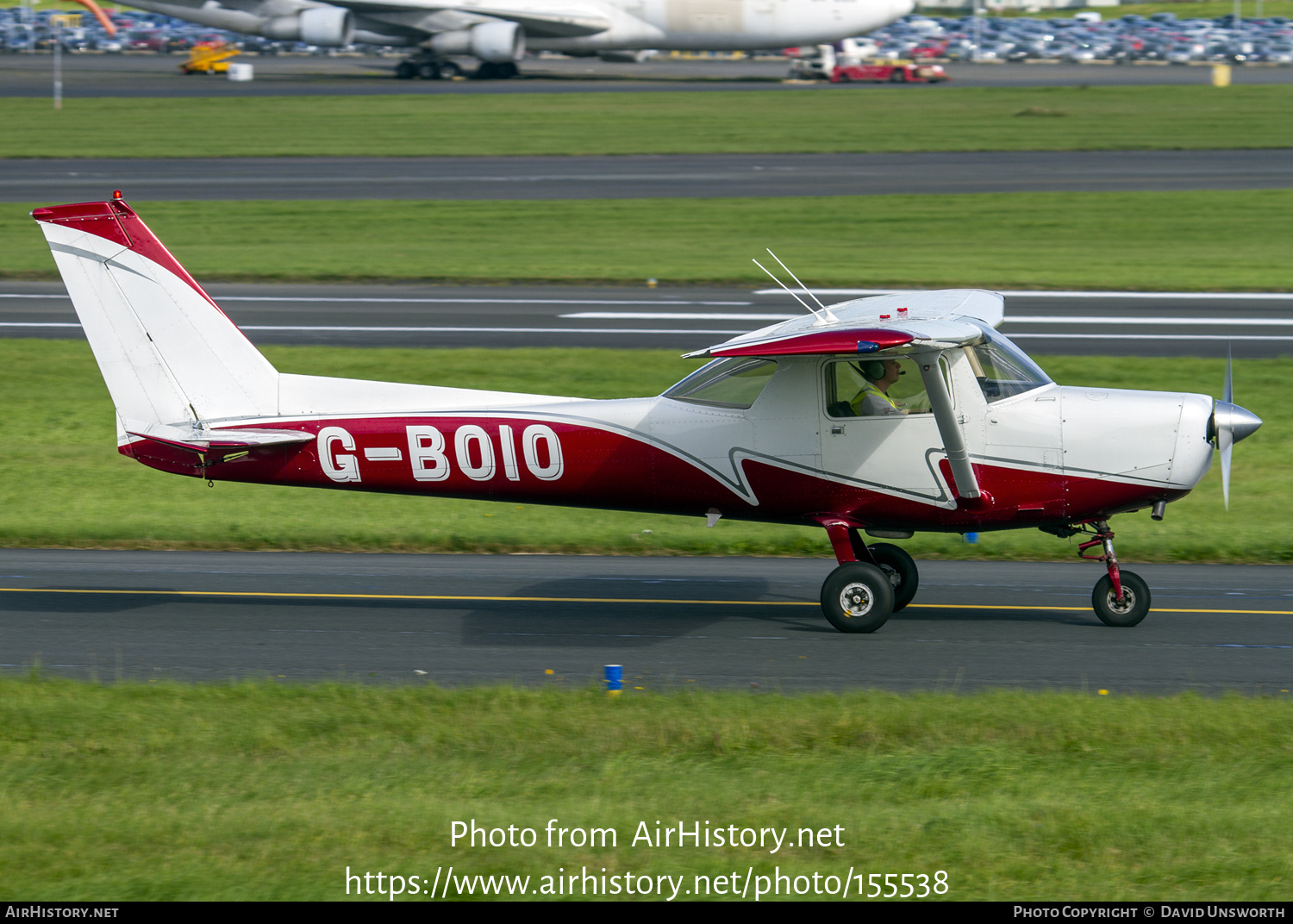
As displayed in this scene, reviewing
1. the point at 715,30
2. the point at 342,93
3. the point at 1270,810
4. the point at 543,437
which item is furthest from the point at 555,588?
the point at 715,30

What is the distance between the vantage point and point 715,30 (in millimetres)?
73375

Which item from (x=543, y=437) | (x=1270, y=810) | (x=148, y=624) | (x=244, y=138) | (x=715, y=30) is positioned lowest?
(x=148, y=624)

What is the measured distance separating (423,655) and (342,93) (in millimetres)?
57060

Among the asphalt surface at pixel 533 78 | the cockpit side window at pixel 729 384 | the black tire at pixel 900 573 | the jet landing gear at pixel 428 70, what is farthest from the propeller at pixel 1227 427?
the jet landing gear at pixel 428 70

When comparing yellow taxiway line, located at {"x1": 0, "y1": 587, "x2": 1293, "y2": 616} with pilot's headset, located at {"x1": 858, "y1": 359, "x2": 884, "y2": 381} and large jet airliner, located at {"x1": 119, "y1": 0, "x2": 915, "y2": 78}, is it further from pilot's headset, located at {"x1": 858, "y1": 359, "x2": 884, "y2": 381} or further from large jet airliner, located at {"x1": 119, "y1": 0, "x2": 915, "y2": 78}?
large jet airliner, located at {"x1": 119, "y1": 0, "x2": 915, "y2": 78}

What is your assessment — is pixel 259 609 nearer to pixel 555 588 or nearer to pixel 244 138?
pixel 555 588

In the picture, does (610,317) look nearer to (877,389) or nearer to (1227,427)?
(877,389)

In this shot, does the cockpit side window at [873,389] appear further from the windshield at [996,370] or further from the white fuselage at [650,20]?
the white fuselage at [650,20]

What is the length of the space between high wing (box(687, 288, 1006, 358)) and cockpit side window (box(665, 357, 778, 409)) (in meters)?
0.43

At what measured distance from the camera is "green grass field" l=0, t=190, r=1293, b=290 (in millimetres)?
29203

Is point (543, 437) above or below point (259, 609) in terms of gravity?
above

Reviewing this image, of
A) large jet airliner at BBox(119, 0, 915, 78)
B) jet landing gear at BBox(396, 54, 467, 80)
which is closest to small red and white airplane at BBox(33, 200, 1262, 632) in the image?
large jet airliner at BBox(119, 0, 915, 78)

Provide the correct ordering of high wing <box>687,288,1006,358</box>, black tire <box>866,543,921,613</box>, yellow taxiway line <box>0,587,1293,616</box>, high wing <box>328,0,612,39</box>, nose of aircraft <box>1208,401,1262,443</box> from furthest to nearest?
1. high wing <box>328,0,612,39</box>
2. yellow taxiway line <box>0,587,1293,616</box>
3. black tire <box>866,543,921,613</box>
4. nose of aircraft <box>1208,401,1262,443</box>
5. high wing <box>687,288,1006,358</box>
